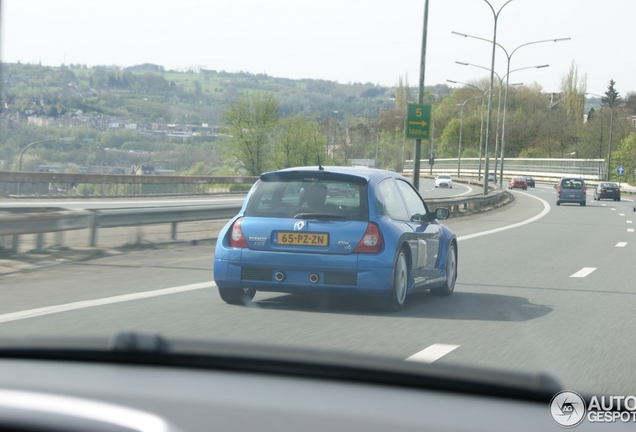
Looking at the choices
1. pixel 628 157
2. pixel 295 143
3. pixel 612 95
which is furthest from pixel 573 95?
pixel 295 143

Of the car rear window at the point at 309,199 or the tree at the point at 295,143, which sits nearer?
the car rear window at the point at 309,199

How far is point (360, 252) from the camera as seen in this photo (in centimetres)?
906

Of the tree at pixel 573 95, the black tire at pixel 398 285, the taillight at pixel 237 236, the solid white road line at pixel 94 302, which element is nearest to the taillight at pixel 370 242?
the black tire at pixel 398 285

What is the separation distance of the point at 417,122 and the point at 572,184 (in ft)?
75.3

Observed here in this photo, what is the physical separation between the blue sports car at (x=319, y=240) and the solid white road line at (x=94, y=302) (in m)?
1.13

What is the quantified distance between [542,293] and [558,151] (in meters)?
149

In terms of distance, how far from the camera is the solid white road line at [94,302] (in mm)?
8750

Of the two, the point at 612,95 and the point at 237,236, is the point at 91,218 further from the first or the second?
the point at 612,95

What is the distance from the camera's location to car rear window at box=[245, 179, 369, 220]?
30.3 feet

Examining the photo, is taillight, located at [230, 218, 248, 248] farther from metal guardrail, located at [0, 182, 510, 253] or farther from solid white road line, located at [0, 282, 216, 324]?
metal guardrail, located at [0, 182, 510, 253]

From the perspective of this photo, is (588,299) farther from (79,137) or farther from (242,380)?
(79,137)

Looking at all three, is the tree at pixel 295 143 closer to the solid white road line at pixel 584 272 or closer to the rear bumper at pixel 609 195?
the rear bumper at pixel 609 195

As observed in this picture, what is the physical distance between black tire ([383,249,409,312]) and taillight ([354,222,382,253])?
26cm

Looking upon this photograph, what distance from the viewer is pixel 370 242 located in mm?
9086
